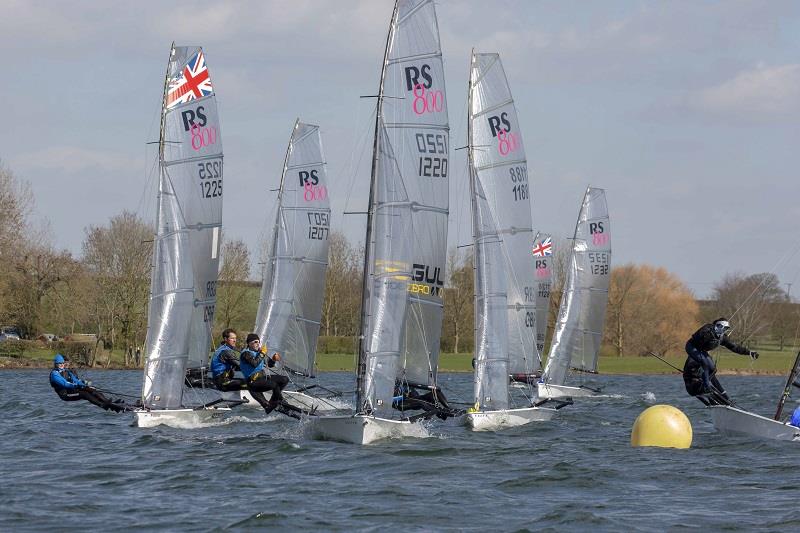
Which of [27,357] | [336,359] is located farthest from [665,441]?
[336,359]

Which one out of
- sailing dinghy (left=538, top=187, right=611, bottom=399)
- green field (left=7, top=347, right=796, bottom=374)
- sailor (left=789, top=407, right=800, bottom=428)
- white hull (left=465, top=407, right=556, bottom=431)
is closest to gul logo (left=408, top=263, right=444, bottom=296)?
white hull (left=465, top=407, right=556, bottom=431)

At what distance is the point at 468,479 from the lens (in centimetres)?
1789

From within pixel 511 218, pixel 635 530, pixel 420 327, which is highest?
pixel 511 218

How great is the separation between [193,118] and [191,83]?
2.42 ft

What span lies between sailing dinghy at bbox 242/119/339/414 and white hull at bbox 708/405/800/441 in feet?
41.9

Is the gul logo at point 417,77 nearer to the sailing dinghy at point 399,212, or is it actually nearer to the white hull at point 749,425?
the sailing dinghy at point 399,212

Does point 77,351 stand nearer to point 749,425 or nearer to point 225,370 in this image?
point 225,370

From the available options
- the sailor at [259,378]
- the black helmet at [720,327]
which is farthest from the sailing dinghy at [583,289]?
the sailor at [259,378]

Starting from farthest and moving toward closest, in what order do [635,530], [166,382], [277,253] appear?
[277,253] < [166,382] < [635,530]

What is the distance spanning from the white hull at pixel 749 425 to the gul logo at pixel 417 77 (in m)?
8.17

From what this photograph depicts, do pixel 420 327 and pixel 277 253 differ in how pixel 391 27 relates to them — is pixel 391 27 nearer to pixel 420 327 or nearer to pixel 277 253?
pixel 420 327

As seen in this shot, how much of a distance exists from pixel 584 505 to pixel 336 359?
52.9 m

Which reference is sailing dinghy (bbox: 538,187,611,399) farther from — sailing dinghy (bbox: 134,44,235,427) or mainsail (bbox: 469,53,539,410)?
sailing dinghy (bbox: 134,44,235,427)

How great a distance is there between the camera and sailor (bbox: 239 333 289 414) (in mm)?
21906
